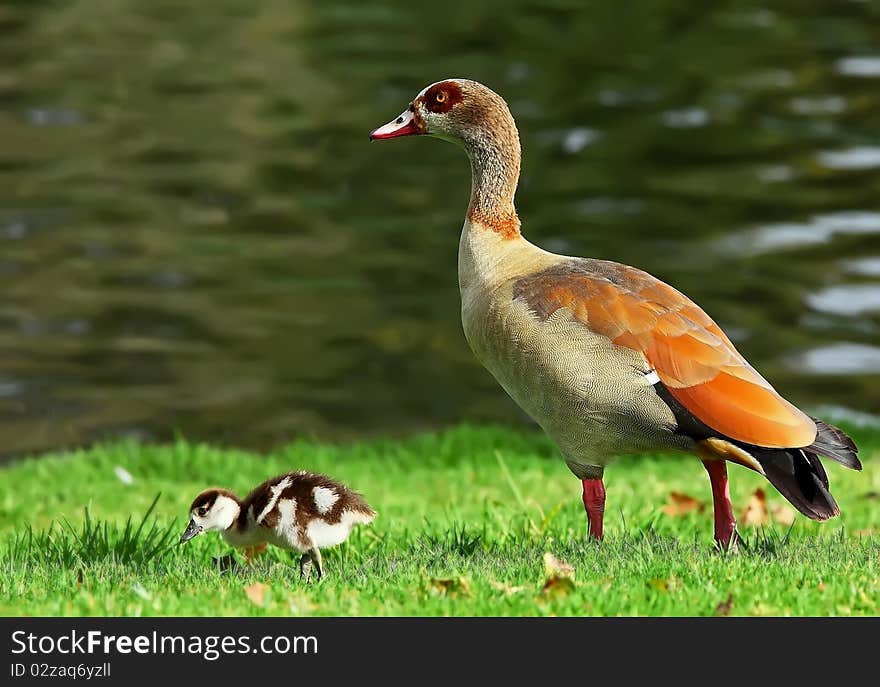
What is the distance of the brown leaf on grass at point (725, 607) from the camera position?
17.6ft

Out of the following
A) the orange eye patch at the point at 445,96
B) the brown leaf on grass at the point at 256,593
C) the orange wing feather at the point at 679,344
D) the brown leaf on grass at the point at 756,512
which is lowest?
the brown leaf on grass at the point at 756,512

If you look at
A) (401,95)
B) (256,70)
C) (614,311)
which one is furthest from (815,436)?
(256,70)

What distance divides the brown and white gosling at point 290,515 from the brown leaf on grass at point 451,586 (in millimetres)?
655

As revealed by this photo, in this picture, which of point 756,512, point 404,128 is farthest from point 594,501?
point 404,128

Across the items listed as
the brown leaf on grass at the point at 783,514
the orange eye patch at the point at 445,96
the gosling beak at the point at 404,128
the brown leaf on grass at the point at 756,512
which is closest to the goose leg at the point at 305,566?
the gosling beak at the point at 404,128

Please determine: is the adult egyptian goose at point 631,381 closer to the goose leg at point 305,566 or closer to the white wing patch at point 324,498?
the white wing patch at point 324,498

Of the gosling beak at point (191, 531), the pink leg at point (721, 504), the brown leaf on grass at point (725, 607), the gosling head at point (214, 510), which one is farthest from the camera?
the pink leg at point (721, 504)

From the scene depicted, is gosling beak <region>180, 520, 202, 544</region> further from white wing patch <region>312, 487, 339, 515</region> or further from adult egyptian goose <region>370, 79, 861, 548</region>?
adult egyptian goose <region>370, 79, 861, 548</region>

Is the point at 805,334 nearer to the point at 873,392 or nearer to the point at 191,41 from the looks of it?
the point at 873,392

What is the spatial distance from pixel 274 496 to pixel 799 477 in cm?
228

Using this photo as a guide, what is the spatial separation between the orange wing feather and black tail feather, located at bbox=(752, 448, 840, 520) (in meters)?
0.11

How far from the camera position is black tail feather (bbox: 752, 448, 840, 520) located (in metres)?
6.21

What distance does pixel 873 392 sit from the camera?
1415cm

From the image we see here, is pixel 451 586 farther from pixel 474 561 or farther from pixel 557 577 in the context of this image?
pixel 474 561
